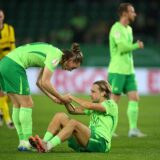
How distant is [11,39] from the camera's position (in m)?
15.9

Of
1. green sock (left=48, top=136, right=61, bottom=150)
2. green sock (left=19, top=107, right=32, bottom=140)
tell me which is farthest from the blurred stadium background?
green sock (left=48, top=136, right=61, bottom=150)

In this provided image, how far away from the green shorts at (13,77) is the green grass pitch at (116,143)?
3.01 ft

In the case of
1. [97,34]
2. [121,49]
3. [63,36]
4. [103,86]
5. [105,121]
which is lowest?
[63,36]

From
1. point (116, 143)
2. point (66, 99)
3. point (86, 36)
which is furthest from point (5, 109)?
point (86, 36)

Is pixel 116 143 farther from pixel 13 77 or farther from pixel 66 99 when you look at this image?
pixel 13 77

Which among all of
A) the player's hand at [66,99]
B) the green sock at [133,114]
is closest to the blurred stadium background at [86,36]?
the green sock at [133,114]

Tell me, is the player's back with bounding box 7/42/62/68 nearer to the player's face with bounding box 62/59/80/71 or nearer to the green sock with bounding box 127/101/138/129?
the player's face with bounding box 62/59/80/71

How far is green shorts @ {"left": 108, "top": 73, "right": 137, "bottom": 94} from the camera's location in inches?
574

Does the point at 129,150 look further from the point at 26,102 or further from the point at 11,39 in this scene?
the point at 11,39

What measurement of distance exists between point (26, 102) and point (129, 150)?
172cm

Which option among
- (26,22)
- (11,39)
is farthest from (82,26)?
(11,39)

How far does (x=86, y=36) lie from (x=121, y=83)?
47.8 feet

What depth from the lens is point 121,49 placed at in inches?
572

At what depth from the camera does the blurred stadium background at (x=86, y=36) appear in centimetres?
2313
